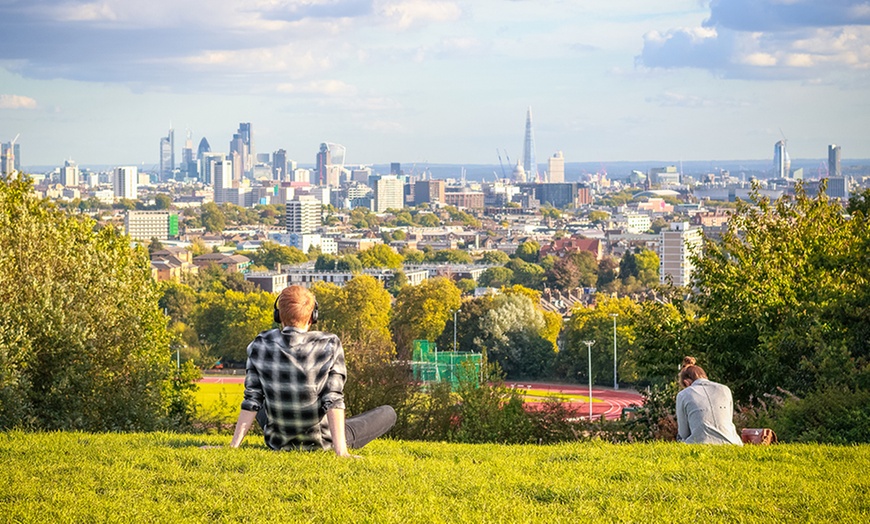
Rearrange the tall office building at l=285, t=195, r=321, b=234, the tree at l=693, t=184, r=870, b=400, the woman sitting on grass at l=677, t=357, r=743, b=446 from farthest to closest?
the tall office building at l=285, t=195, r=321, b=234 < the tree at l=693, t=184, r=870, b=400 < the woman sitting on grass at l=677, t=357, r=743, b=446

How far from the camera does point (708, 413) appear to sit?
7305 millimetres

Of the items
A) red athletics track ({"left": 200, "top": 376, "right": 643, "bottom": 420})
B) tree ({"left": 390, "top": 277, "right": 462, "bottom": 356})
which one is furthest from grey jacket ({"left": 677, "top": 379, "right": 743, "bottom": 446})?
tree ({"left": 390, "top": 277, "right": 462, "bottom": 356})

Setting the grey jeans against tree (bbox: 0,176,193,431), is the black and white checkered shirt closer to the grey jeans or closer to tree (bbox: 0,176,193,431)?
the grey jeans

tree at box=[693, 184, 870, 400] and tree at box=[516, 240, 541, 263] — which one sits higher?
tree at box=[693, 184, 870, 400]

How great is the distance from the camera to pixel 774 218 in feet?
57.2

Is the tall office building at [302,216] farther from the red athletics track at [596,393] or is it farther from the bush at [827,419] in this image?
the bush at [827,419]

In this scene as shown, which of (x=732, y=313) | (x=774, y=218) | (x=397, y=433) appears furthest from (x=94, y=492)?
(x=774, y=218)

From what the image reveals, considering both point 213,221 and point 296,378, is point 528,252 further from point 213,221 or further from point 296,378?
point 296,378

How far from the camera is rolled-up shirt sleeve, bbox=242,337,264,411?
6359 mm

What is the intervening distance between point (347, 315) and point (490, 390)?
4516cm

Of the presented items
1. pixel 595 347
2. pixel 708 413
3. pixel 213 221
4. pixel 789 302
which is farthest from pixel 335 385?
pixel 213 221

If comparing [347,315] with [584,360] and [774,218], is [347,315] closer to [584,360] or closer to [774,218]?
[584,360]

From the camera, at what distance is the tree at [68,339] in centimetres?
1125

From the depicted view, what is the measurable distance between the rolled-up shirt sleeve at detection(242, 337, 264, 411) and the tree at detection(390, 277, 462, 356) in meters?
48.2
